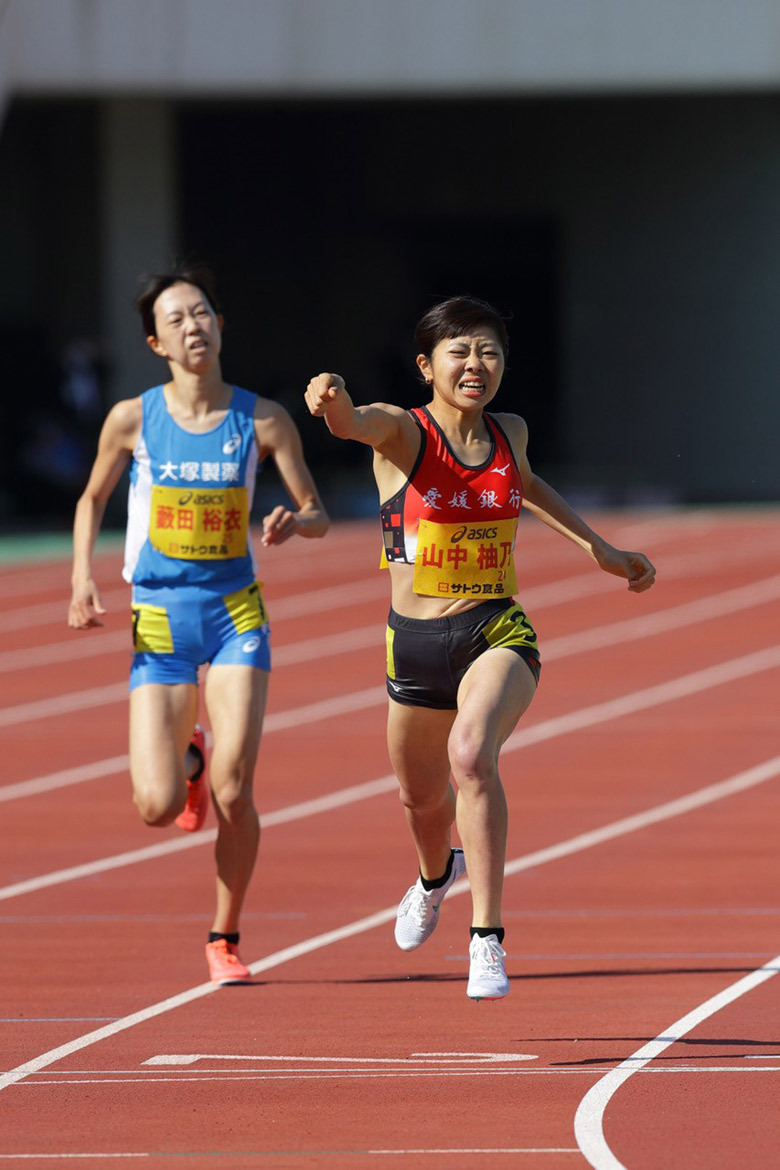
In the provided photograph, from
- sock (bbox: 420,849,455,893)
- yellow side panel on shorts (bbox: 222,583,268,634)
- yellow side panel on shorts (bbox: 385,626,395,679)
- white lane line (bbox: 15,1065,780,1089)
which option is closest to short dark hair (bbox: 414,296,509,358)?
yellow side panel on shorts (bbox: 385,626,395,679)

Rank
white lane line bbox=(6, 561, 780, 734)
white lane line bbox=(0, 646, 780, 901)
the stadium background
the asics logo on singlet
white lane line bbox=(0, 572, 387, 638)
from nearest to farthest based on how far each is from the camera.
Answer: the asics logo on singlet
white lane line bbox=(0, 646, 780, 901)
white lane line bbox=(6, 561, 780, 734)
white lane line bbox=(0, 572, 387, 638)
the stadium background

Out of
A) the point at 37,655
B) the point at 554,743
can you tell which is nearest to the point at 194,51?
the point at 37,655

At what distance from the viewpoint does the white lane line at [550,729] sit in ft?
31.8

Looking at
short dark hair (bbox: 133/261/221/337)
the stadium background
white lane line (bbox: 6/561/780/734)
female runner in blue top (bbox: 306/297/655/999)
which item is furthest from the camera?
the stadium background

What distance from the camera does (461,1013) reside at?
665 centimetres

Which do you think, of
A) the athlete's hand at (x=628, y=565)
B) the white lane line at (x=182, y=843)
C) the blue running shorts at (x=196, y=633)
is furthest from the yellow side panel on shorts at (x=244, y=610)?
the white lane line at (x=182, y=843)

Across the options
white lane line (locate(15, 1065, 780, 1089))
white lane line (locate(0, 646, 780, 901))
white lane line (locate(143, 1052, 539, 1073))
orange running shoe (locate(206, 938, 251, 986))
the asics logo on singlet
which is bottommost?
white lane line (locate(0, 646, 780, 901))

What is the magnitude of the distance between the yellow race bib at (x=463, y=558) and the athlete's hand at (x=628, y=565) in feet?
1.08

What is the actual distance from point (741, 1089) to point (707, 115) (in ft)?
90.7

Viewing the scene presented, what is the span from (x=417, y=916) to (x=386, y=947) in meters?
1.47

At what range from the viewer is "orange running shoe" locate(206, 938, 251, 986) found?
7.13 meters

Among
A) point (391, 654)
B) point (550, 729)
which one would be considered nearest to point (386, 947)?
point (391, 654)

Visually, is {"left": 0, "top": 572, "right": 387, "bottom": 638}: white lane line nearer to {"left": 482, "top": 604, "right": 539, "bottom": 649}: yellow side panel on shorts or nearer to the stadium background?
the stadium background

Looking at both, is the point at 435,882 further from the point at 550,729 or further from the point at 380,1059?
the point at 550,729
